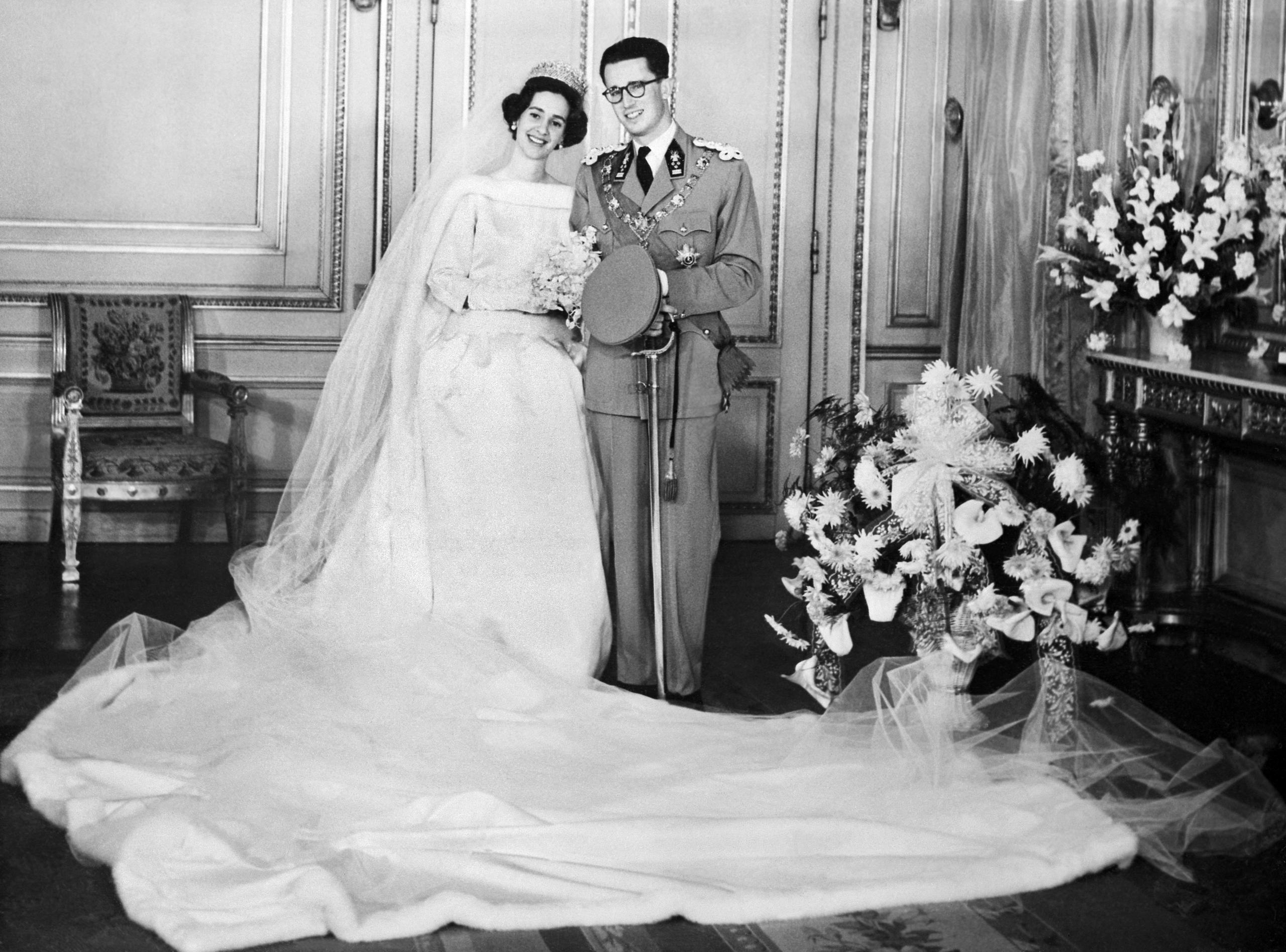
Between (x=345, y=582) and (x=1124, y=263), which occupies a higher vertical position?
(x=1124, y=263)

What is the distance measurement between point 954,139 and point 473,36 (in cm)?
210

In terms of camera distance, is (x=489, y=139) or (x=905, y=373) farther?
(x=905, y=373)

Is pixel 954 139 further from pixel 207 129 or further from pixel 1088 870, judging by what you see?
pixel 1088 870

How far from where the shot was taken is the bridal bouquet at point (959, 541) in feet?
12.5

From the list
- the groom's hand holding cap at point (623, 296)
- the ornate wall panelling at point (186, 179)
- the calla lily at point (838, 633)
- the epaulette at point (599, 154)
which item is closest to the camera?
the calla lily at point (838, 633)

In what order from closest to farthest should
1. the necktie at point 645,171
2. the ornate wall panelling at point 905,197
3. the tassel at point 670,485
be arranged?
the tassel at point 670,485, the necktie at point 645,171, the ornate wall panelling at point 905,197

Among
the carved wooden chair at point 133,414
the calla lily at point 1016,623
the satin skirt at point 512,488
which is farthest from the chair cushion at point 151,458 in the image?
the calla lily at point 1016,623

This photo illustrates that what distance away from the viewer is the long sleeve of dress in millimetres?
4703

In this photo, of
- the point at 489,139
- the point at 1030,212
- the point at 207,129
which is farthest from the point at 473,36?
the point at 1030,212

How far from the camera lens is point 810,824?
3184mm

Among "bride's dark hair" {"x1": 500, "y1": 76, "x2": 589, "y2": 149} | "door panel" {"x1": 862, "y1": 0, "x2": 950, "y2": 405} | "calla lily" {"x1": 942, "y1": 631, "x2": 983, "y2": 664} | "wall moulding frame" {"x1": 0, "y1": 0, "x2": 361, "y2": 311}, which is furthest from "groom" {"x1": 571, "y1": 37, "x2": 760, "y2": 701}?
"door panel" {"x1": 862, "y1": 0, "x2": 950, "y2": 405}

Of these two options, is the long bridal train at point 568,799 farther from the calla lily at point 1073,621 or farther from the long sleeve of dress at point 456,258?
the long sleeve of dress at point 456,258

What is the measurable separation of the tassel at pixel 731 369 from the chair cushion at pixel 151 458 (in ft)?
8.00

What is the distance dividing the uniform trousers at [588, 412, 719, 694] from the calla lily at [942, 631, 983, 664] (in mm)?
839
